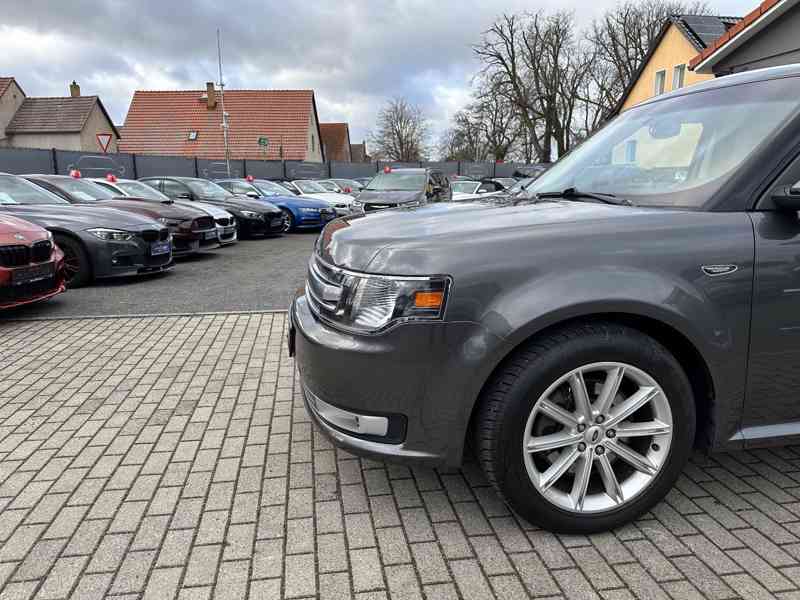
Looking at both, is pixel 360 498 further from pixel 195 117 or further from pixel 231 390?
pixel 195 117

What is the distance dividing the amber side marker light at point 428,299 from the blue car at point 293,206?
13184 mm

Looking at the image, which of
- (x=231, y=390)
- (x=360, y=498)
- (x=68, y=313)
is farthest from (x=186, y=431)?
(x=68, y=313)

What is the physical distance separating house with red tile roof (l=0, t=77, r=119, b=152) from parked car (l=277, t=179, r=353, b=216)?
99.4ft

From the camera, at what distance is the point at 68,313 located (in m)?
6.25

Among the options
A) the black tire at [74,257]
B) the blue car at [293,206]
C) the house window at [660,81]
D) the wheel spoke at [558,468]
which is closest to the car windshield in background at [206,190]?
the blue car at [293,206]

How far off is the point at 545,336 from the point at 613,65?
51.3 meters

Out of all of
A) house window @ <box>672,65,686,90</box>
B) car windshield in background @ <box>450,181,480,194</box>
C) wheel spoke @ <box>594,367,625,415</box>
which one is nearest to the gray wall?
car windshield in background @ <box>450,181,480,194</box>

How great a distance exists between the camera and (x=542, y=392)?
2145 millimetres

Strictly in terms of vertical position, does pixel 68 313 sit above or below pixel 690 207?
below

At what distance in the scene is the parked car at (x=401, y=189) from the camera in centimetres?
1290

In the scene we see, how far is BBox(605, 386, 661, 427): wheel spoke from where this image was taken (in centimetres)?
223

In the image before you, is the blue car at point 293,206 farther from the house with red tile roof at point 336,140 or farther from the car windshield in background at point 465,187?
the house with red tile roof at point 336,140

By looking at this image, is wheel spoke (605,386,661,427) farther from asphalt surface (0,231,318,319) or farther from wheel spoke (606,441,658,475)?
asphalt surface (0,231,318,319)

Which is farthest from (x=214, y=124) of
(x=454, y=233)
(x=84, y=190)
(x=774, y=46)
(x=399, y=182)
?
(x=454, y=233)
